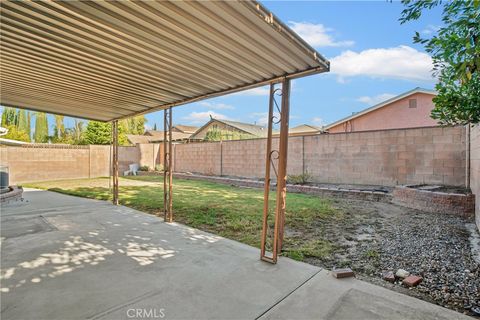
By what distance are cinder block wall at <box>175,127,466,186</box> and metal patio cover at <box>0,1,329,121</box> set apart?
19.6 feet

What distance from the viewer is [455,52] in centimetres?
208

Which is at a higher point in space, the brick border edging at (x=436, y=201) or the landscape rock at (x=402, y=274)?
the brick border edging at (x=436, y=201)

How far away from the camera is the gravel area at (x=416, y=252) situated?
2.42m

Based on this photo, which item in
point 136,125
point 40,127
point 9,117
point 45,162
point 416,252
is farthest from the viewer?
point 136,125

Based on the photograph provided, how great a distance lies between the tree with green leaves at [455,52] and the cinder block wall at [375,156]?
392 centimetres

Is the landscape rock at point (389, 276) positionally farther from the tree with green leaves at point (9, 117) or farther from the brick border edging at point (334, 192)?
the tree with green leaves at point (9, 117)

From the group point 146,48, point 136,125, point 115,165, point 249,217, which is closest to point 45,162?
point 115,165

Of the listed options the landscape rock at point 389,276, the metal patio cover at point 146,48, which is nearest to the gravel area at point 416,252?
the landscape rock at point 389,276

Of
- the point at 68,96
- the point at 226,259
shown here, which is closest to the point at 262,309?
the point at 226,259

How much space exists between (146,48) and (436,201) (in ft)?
20.7

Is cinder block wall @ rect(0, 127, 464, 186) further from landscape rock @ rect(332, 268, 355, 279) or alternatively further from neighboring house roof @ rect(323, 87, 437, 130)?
neighboring house roof @ rect(323, 87, 437, 130)

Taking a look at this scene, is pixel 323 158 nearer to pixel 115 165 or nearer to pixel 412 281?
pixel 115 165

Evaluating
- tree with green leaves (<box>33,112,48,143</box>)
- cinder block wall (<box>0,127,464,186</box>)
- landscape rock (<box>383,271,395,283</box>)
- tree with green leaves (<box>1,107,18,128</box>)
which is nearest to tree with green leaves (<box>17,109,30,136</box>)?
tree with green leaves (<box>1,107,18,128</box>)

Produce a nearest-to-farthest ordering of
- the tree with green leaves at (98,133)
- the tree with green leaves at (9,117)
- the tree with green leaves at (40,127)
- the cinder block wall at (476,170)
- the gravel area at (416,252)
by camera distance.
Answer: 1. the gravel area at (416,252)
2. the cinder block wall at (476,170)
3. the tree with green leaves at (98,133)
4. the tree with green leaves at (9,117)
5. the tree with green leaves at (40,127)
